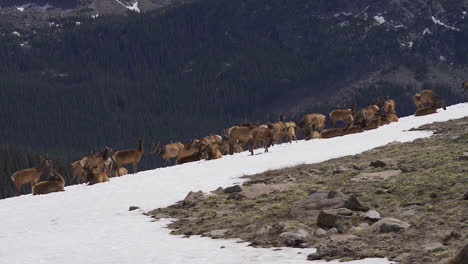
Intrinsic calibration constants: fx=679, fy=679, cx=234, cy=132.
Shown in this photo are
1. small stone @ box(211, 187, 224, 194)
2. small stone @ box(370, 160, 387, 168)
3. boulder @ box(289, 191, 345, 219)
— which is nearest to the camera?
boulder @ box(289, 191, 345, 219)

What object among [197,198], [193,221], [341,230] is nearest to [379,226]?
[341,230]

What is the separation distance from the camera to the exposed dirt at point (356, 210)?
14.5 m

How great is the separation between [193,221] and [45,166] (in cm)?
1881

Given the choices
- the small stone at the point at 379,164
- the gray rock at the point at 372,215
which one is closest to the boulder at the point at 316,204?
the gray rock at the point at 372,215

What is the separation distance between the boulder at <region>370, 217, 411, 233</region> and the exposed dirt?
2 cm

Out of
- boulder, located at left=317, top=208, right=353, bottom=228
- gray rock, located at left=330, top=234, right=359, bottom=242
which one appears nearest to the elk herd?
boulder, located at left=317, top=208, right=353, bottom=228

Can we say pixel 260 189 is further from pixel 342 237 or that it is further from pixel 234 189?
pixel 342 237

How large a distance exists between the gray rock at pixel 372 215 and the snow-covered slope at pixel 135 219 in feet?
8.26

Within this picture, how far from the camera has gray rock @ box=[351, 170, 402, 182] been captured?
21.9 metres

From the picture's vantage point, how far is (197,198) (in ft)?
78.1

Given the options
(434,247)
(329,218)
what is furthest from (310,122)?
(434,247)

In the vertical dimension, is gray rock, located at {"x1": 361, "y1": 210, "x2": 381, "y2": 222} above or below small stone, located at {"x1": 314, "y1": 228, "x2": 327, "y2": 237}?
above

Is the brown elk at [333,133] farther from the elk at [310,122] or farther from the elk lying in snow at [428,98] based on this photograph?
the elk lying in snow at [428,98]

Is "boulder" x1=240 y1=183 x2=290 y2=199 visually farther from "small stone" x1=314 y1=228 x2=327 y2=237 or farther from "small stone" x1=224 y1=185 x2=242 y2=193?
"small stone" x1=314 y1=228 x2=327 y2=237
